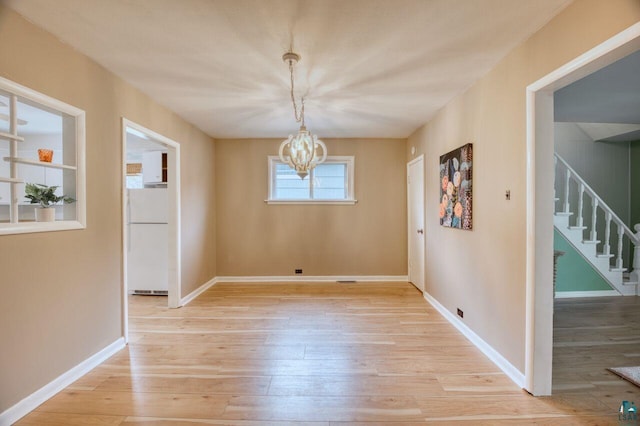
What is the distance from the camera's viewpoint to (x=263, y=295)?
4.37 metres

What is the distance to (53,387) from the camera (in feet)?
6.73

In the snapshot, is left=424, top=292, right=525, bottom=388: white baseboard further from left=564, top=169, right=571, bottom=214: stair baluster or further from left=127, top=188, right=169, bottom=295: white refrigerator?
left=127, top=188, right=169, bottom=295: white refrigerator

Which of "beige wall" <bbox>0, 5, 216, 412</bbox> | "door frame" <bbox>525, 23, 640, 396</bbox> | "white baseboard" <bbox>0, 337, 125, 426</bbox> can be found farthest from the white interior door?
"white baseboard" <bbox>0, 337, 125, 426</bbox>

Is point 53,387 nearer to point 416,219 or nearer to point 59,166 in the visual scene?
point 59,166

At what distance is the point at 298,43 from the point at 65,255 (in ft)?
7.59

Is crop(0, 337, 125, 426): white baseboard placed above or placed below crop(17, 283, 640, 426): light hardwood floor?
above

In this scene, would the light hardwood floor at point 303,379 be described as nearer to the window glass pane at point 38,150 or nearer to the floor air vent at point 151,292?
the floor air vent at point 151,292

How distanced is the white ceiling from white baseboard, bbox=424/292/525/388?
7.83 feet

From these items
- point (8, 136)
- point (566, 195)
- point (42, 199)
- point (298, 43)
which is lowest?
point (42, 199)

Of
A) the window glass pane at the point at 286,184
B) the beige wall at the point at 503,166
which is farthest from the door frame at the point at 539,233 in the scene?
the window glass pane at the point at 286,184

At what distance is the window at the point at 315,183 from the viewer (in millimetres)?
5195

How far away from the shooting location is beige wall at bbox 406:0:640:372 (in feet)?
5.51

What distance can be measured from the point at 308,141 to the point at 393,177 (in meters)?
2.77

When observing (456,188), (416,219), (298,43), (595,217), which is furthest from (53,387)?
(595,217)
